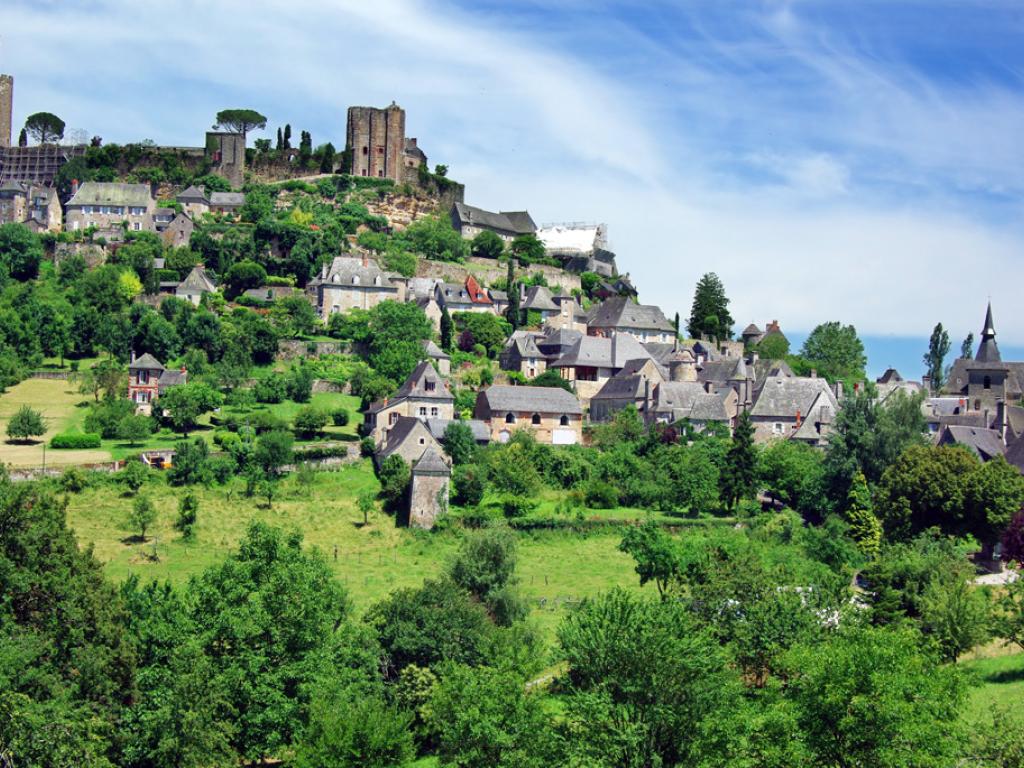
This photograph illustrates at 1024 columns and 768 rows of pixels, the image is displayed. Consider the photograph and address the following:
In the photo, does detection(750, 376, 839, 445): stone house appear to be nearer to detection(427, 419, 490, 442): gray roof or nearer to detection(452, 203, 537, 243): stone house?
detection(427, 419, 490, 442): gray roof

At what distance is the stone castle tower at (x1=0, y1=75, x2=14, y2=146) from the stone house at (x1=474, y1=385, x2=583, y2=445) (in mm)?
68106

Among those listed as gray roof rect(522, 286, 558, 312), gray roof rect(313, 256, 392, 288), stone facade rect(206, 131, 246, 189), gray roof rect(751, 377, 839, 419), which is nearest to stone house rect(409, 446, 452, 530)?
gray roof rect(751, 377, 839, 419)

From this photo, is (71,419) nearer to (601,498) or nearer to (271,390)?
(271,390)

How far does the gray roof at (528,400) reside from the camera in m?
67.9

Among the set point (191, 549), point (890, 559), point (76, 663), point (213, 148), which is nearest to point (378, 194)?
point (213, 148)

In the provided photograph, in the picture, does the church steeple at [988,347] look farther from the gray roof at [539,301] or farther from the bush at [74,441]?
the bush at [74,441]

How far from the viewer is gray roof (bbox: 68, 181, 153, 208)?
327ft

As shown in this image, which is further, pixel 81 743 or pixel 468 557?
pixel 468 557

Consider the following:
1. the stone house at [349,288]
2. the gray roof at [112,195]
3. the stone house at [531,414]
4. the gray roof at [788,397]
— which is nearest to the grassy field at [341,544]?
the stone house at [531,414]

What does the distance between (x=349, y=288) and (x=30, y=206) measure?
3261 cm

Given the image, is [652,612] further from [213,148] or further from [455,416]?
[213,148]

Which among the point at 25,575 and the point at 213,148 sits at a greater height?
the point at 213,148

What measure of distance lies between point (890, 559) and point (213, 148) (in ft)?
259

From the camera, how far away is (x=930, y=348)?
112 metres
